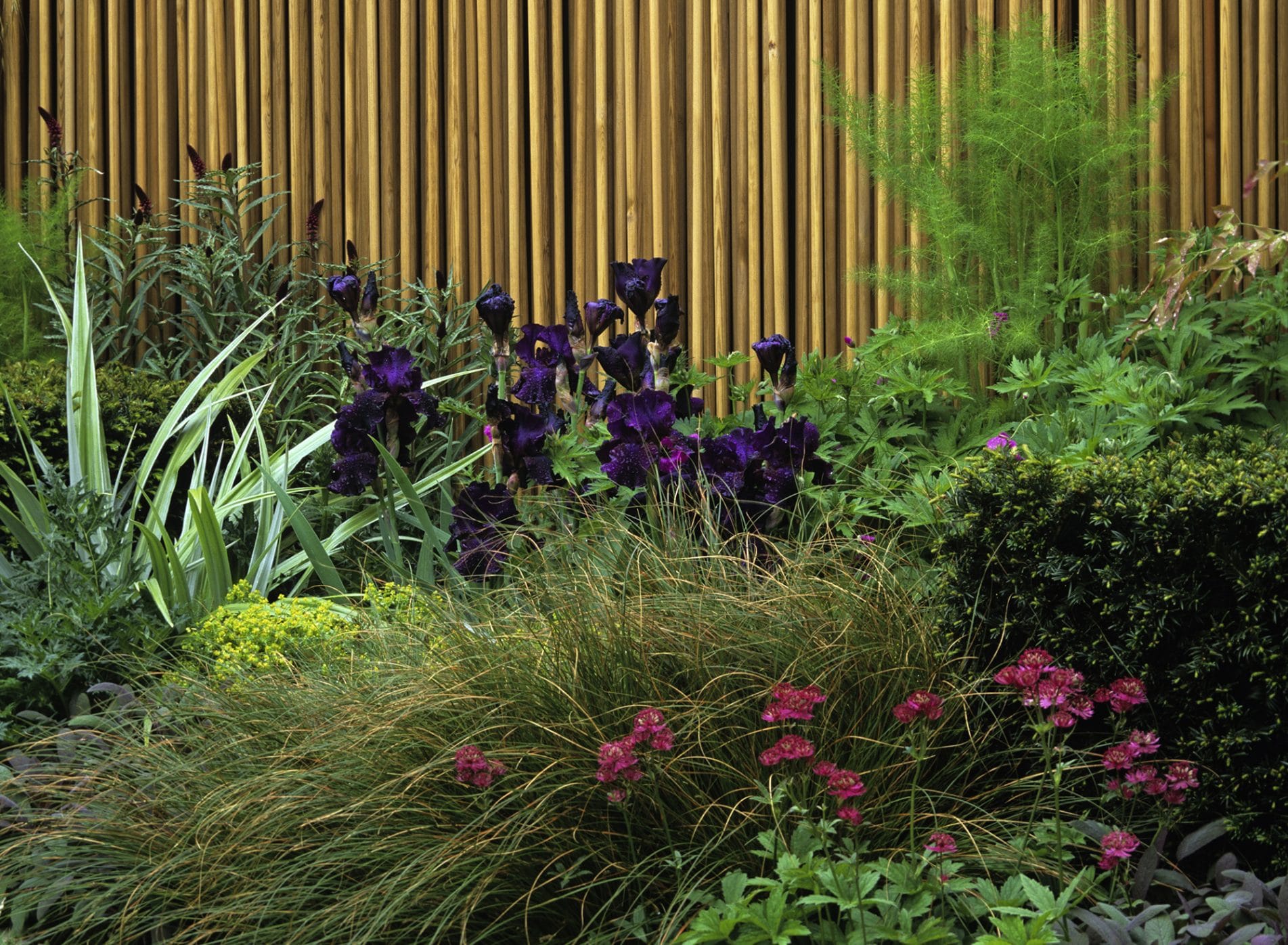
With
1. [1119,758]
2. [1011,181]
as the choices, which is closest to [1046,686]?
[1119,758]

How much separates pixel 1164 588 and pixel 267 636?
2025 millimetres

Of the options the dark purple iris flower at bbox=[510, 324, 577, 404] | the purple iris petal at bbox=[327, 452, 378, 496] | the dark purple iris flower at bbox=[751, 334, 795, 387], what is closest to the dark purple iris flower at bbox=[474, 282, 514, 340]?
the dark purple iris flower at bbox=[510, 324, 577, 404]

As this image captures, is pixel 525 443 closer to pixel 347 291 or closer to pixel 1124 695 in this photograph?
pixel 347 291

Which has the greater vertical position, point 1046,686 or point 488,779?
point 1046,686

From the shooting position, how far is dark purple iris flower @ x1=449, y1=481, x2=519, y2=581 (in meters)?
3.33

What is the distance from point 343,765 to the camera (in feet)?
7.37

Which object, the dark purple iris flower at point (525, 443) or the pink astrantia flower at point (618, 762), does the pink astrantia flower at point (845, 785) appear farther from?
the dark purple iris flower at point (525, 443)

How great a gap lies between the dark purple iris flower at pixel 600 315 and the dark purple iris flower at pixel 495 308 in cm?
26

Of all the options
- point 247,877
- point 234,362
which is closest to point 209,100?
point 234,362

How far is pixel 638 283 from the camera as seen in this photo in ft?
11.0

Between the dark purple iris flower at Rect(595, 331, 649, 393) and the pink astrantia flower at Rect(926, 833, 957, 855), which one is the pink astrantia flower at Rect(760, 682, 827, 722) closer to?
the pink astrantia flower at Rect(926, 833, 957, 855)

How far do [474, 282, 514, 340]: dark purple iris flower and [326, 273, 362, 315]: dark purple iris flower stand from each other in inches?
14.4

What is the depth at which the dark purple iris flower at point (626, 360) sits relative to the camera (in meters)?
3.30

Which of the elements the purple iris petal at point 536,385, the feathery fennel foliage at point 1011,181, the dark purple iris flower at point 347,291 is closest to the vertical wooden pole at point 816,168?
the feathery fennel foliage at point 1011,181
